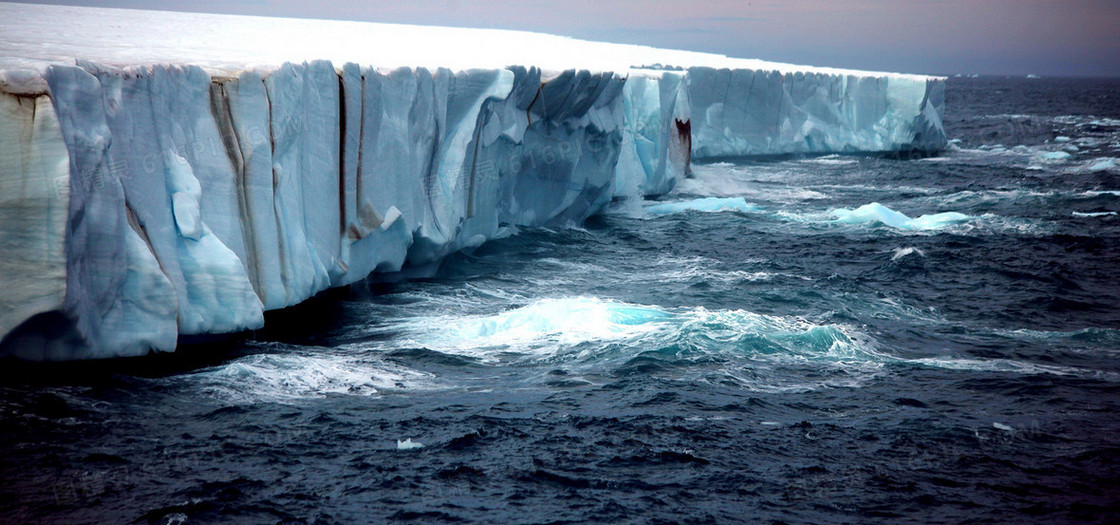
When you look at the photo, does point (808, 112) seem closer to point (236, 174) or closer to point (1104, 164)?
point (1104, 164)

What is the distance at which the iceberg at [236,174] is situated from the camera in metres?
6.79

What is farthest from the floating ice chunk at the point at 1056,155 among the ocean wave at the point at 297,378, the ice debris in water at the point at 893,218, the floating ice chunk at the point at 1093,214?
the ocean wave at the point at 297,378

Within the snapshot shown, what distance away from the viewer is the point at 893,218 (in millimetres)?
17969

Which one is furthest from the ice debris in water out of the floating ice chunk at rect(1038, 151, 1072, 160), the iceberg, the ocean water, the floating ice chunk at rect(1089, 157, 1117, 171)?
the floating ice chunk at rect(1038, 151, 1072, 160)

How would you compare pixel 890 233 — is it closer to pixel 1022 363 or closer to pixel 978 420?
pixel 1022 363

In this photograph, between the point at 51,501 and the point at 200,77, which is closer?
the point at 51,501

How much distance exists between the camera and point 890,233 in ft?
54.8

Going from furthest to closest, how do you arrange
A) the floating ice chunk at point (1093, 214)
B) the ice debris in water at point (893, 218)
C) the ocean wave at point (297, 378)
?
1. the floating ice chunk at point (1093, 214)
2. the ice debris in water at point (893, 218)
3. the ocean wave at point (297, 378)

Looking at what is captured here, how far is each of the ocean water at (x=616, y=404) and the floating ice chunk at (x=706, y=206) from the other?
186 inches

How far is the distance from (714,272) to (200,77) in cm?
743

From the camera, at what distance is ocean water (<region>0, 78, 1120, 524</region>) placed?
606 centimetres

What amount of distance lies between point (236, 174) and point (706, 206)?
11865 millimetres

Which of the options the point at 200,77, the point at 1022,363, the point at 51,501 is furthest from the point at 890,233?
the point at 51,501

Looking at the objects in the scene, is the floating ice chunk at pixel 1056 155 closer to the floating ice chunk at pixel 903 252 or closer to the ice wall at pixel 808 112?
the ice wall at pixel 808 112
